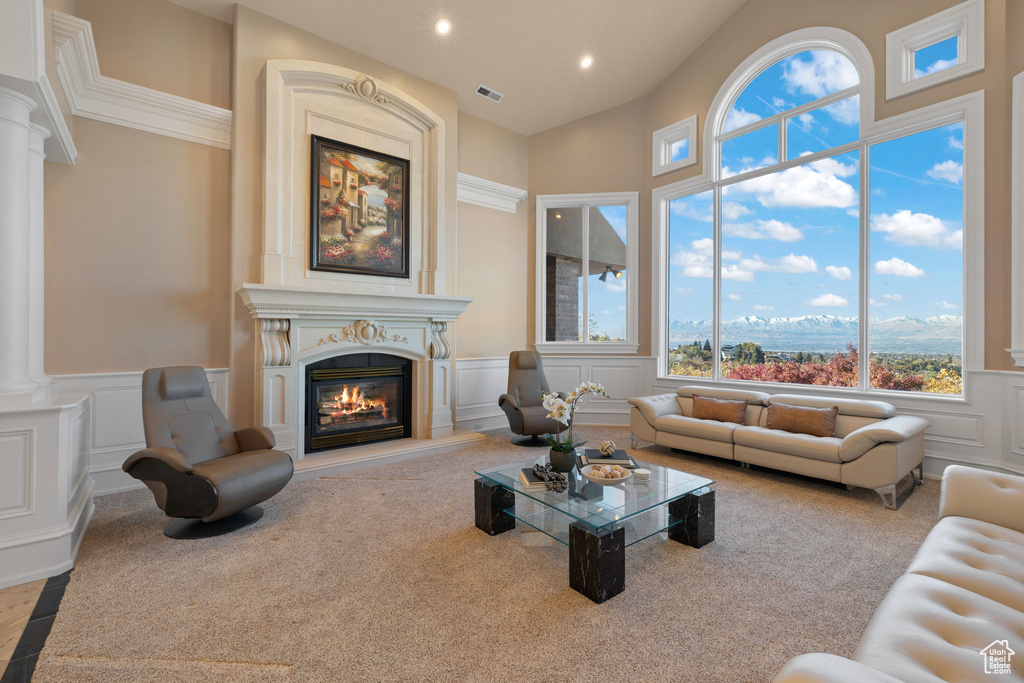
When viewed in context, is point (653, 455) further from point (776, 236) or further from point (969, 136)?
point (969, 136)

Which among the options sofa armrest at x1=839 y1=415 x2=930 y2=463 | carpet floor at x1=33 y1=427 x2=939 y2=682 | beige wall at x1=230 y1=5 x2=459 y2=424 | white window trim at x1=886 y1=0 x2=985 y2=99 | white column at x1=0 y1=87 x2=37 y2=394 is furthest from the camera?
beige wall at x1=230 y1=5 x2=459 y2=424

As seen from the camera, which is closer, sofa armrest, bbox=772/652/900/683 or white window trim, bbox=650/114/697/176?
sofa armrest, bbox=772/652/900/683

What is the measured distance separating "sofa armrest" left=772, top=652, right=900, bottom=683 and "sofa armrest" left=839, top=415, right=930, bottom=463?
10.1ft

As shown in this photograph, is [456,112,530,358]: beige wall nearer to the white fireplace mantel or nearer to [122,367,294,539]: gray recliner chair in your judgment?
the white fireplace mantel

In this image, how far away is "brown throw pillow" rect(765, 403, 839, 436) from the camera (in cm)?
403

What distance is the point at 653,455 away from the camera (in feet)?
16.0

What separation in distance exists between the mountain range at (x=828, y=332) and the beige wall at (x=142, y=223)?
539 cm

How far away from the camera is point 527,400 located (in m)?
5.69

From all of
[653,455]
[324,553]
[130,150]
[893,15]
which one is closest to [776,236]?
[893,15]

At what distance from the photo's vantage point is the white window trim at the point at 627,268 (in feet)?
21.1

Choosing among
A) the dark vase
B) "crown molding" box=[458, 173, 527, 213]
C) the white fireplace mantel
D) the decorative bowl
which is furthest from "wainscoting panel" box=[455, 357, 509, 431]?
the decorative bowl

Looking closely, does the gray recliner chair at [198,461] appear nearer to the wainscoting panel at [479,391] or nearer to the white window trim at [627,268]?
the wainscoting panel at [479,391]

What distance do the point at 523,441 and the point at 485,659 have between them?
3706mm

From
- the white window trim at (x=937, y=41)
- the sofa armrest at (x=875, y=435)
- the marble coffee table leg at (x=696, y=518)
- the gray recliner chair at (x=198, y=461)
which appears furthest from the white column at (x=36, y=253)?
the white window trim at (x=937, y=41)
